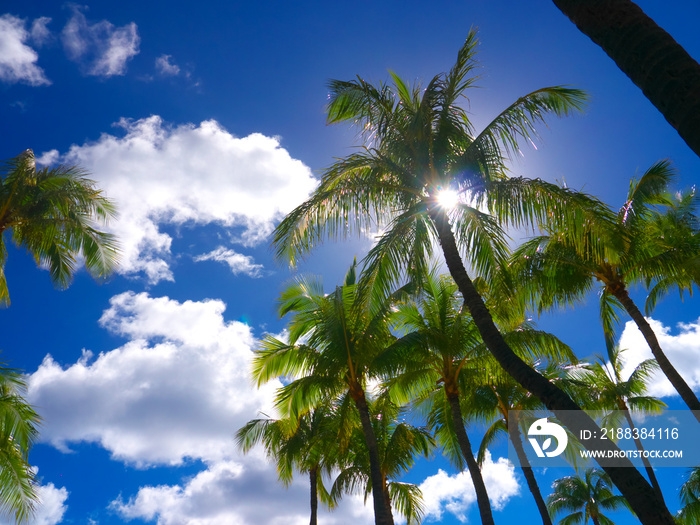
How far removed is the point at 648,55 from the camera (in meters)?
3.14

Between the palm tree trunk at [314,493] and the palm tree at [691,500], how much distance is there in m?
20.5

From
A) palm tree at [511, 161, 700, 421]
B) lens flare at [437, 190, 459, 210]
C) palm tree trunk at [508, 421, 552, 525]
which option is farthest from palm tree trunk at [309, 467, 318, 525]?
lens flare at [437, 190, 459, 210]

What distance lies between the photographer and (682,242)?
13.7m

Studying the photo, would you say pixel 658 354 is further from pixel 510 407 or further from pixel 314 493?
pixel 314 493

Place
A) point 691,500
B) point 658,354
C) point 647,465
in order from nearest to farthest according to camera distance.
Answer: point 658,354 → point 647,465 → point 691,500

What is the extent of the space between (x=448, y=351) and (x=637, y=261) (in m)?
5.75

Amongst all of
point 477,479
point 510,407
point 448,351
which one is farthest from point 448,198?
point 510,407

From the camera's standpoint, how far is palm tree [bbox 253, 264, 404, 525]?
14.0 m

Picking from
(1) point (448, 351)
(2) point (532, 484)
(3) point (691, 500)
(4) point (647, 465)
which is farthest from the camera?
(3) point (691, 500)

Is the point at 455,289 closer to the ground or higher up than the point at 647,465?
higher up

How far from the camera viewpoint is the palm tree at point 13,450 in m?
10.7

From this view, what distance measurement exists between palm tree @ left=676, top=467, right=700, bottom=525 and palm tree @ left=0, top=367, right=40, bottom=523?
30346 mm

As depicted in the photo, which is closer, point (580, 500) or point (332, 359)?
point (332, 359)

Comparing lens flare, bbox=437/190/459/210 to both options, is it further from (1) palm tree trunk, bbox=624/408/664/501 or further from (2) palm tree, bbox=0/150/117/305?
(1) palm tree trunk, bbox=624/408/664/501
